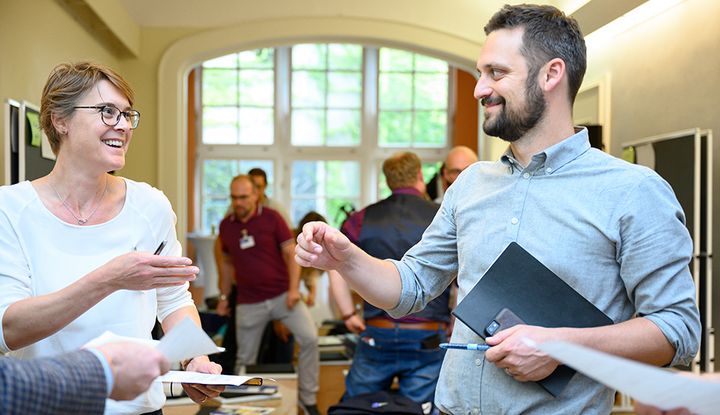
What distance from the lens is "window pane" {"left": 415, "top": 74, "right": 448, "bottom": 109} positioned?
36.0 feet

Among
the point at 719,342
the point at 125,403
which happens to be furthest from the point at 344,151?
the point at 125,403

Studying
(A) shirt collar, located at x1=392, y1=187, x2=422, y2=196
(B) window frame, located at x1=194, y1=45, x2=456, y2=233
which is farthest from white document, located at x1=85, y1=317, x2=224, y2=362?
(B) window frame, located at x1=194, y1=45, x2=456, y2=233

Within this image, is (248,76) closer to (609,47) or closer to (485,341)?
(609,47)

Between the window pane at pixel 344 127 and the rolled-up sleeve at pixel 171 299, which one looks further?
the window pane at pixel 344 127

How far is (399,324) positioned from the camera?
4.03 m

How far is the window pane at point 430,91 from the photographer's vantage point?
→ 10961 millimetres

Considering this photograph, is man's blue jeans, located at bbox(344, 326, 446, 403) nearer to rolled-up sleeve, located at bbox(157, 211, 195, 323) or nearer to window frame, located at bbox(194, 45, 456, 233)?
rolled-up sleeve, located at bbox(157, 211, 195, 323)

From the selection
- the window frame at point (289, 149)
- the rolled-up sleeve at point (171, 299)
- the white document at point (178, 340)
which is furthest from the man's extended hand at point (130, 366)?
the window frame at point (289, 149)

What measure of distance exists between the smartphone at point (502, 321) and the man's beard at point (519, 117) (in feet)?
1.31

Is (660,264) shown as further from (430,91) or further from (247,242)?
(430,91)

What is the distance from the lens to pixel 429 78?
36.0ft

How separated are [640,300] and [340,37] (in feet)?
17.6

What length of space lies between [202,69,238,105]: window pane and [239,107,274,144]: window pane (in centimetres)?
31

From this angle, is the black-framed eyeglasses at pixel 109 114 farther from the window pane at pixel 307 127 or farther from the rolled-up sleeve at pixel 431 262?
the window pane at pixel 307 127
